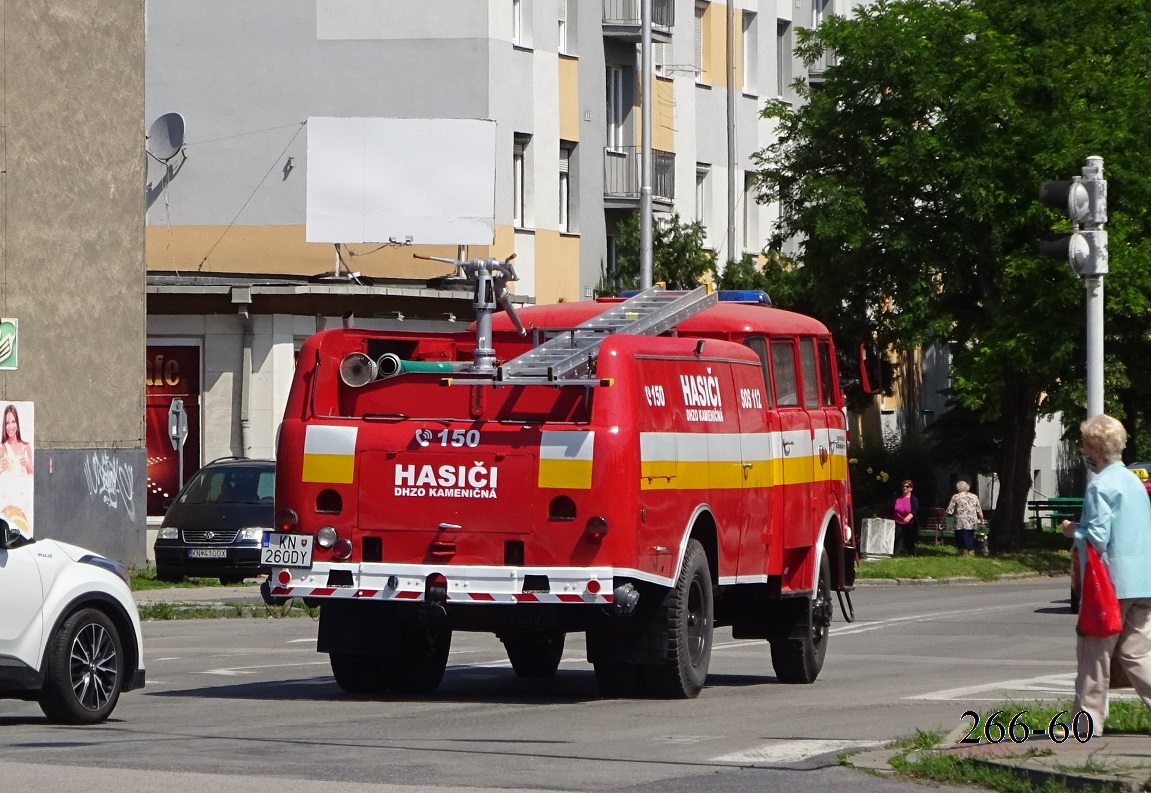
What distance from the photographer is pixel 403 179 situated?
38.8 meters

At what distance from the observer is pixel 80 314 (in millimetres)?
30953

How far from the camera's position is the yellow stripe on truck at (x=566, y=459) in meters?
12.9

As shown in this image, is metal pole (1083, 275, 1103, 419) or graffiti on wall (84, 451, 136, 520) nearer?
metal pole (1083, 275, 1103, 419)

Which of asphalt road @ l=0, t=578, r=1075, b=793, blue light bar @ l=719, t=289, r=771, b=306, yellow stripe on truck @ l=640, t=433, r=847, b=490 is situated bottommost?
asphalt road @ l=0, t=578, r=1075, b=793

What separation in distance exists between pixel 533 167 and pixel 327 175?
5278mm

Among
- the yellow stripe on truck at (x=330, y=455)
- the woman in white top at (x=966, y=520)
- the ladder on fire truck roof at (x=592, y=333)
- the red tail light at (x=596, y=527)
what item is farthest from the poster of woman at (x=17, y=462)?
the woman in white top at (x=966, y=520)

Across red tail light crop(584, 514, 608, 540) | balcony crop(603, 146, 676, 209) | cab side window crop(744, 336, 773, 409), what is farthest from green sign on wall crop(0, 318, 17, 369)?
balcony crop(603, 146, 676, 209)

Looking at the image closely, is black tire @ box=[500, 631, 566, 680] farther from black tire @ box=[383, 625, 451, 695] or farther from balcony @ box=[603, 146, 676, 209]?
balcony @ box=[603, 146, 676, 209]

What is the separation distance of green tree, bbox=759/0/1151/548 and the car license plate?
16179 millimetres

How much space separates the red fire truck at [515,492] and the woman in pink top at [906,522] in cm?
2941

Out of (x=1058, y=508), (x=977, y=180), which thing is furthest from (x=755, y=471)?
(x=1058, y=508)

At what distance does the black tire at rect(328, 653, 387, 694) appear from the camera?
14359 mm

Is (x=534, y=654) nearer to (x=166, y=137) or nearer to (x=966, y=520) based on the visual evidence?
(x=166, y=137)

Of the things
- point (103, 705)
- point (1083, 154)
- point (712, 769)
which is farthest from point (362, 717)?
point (1083, 154)
